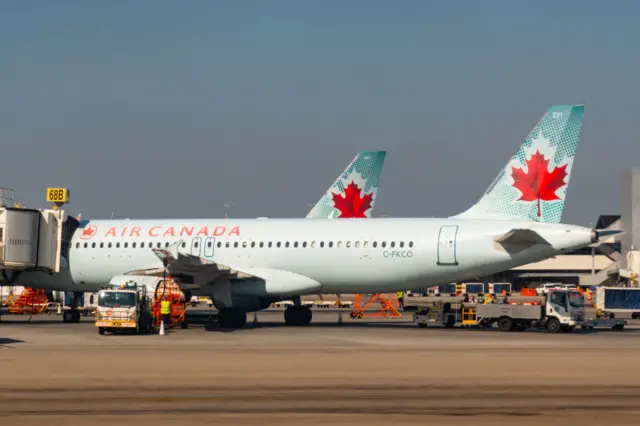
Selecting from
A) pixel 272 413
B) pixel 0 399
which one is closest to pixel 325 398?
pixel 272 413

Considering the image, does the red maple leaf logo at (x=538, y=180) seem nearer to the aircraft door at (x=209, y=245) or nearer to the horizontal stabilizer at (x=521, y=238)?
the horizontal stabilizer at (x=521, y=238)

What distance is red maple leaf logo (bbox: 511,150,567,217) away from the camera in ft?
145

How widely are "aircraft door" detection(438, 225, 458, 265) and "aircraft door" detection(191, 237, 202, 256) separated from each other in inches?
490

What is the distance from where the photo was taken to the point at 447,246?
4369 centimetres

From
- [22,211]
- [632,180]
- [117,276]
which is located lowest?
[117,276]

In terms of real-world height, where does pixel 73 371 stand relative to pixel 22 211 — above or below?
below

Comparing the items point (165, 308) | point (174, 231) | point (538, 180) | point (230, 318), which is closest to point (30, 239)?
point (174, 231)

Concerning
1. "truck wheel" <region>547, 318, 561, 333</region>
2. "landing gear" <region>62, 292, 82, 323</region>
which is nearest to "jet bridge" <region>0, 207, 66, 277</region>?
"landing gear" <region>62, 292, 82, 323</region>

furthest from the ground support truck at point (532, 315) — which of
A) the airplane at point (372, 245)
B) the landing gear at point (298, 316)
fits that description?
the landing gear at point (298, 316)

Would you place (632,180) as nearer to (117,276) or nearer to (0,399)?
(117,276)

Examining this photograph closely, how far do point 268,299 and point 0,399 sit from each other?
29.3 m

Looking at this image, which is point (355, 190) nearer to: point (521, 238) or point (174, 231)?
point (174, 231)

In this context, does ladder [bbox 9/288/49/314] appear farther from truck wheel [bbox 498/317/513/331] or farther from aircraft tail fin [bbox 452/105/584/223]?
aircraft tail fin [bbox 452/105/584/223]

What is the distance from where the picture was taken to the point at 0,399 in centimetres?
1939
